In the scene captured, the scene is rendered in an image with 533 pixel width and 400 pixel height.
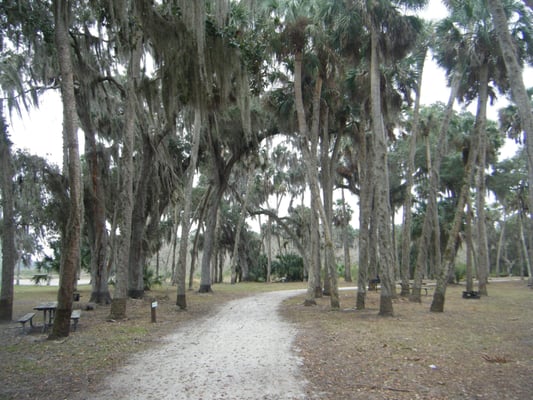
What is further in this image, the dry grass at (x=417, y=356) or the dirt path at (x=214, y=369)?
the dry grass at (x=417, y=356)

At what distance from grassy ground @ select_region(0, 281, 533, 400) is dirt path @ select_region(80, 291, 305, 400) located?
1.04 ft

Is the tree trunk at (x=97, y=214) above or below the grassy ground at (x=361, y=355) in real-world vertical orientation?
above

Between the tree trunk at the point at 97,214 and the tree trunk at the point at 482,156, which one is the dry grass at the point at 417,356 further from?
the tree trunk at the point at 97,214

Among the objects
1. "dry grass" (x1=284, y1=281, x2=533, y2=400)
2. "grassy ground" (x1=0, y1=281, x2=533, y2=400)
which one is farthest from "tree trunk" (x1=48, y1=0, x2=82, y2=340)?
"dry grass" (x1=284, y1=281, x2=533, y2=400)

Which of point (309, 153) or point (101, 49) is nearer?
point (101, 49)

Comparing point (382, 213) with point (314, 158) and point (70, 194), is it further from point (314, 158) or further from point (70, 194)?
point (70, 194)

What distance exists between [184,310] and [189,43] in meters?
8.99

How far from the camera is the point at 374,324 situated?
425 inches

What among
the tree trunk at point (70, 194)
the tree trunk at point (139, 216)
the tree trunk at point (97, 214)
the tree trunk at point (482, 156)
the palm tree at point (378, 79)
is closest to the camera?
the tree trunk at point (70, 194)

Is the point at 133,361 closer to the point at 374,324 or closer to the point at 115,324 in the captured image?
the point at 115,324

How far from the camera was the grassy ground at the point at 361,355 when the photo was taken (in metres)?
5.24

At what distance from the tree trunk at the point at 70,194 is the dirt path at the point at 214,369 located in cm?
221

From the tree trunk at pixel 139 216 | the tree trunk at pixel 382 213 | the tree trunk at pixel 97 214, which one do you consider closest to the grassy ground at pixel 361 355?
the tree trunk at pixel 382 213

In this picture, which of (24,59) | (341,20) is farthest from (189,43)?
(24,59)
